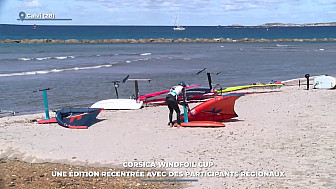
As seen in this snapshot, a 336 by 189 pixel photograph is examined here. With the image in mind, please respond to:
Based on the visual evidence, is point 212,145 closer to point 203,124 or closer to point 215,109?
point 203,124

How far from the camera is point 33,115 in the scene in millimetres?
16438

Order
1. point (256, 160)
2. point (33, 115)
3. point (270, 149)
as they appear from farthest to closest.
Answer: point (33, 115) < point (270, 149) < point (256, 160)

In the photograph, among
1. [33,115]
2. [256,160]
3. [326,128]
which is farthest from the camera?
[33,115]

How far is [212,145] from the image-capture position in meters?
10.9

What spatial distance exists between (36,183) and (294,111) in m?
9.49

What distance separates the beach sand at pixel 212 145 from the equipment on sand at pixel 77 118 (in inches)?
10.4

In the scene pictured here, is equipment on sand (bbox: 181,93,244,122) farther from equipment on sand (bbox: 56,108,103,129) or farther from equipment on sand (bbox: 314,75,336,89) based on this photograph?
equipment on sand (bbox: 314,75,336,89)

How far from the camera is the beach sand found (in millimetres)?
8742

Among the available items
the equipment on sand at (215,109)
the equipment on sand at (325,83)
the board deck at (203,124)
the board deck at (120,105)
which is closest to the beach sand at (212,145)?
the board deck at (203,124)

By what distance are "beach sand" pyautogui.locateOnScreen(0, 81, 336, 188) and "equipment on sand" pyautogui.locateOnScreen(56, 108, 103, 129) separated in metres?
0.26

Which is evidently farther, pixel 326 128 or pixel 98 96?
pixel 98 96

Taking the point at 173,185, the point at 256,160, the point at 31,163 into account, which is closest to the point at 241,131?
the point at 256,160

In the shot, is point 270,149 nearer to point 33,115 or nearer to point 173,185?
point 173,185

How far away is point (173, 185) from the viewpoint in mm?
8352
